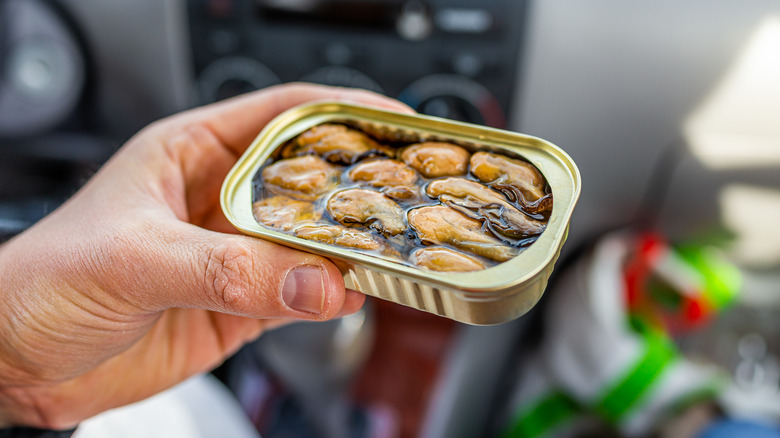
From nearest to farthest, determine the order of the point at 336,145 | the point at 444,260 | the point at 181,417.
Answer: the point at 444,260, the point at 336,145, the point at 181,417

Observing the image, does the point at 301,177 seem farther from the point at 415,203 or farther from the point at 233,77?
the point at 233,77

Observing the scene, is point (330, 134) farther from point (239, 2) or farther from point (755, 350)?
point (755, 350)

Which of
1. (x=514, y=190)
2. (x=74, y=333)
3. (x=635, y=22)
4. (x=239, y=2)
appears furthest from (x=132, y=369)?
(x=635, y=22)

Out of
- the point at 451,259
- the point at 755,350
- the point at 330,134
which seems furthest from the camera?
the point at 755,350

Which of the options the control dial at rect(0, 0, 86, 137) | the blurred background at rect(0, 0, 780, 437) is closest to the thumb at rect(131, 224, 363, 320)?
the blurred background at rect(0, 0, 780, 437)

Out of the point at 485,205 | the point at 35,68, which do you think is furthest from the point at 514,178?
the point at 35,68

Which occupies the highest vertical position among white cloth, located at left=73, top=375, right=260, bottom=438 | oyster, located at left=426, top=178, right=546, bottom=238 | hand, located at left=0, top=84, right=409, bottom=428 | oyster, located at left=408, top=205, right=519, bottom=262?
oyster, located at left=426, top=178, right=546, bottom=238

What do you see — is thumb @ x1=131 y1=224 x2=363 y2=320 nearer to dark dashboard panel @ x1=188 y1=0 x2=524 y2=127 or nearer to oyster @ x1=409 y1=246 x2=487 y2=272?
oyster @ x1=409 y1=246 x2=487 y2=272
